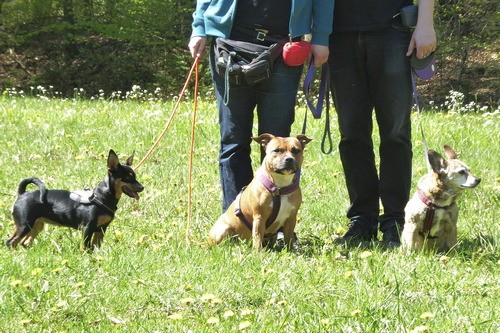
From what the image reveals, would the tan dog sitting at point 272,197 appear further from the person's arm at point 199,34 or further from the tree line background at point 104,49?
the tree line background at point 104,49

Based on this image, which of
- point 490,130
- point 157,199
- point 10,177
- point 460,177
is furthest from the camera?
point 490,130

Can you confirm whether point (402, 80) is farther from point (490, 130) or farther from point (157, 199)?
point (490, 130)

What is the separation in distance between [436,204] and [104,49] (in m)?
17.2

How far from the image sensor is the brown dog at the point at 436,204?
4.92m

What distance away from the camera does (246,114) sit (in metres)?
5.27

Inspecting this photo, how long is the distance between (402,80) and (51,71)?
1652 cm

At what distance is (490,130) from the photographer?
848 centimetres

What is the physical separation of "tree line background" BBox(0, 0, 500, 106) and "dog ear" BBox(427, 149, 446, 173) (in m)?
14.6

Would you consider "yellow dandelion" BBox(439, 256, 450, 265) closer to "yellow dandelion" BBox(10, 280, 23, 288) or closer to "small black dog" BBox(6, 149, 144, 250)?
"small black dog" BBox(6, 149, 144, 250)

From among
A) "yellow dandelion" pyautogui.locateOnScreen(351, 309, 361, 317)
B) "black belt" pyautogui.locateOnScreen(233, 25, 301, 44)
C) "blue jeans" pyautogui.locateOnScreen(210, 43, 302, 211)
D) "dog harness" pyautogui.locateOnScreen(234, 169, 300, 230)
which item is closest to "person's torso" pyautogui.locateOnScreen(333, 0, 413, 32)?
"black belt" pyautogui.locateOnScreen(233, 25, 301, 44)

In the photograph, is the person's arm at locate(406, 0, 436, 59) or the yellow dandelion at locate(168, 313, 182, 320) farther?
the person's arm at locate(406, 0, 436, 59)

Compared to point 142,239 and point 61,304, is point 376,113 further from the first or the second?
point 61,304

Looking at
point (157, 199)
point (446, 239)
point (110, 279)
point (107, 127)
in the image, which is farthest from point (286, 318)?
point (107, 127)

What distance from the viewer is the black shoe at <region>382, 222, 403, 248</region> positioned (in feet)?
17.3
